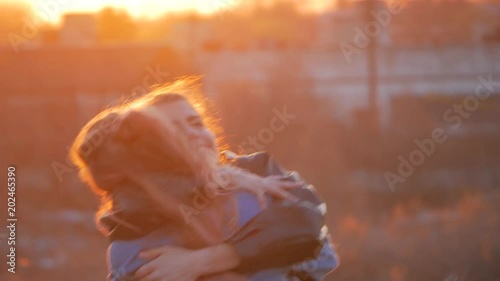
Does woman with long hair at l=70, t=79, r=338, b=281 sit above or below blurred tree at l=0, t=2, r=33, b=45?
below

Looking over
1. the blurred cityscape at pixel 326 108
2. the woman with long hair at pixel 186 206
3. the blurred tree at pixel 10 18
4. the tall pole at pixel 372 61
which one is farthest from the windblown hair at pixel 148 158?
the tall pole at pixel 372 61

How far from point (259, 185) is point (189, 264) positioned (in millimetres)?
207

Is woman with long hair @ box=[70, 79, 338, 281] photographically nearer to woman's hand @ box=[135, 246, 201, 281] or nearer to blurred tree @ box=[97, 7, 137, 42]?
woman's hand @ box=[135, 246, 201, 281]

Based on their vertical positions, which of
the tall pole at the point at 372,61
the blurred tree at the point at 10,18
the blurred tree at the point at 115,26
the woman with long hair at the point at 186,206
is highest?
the blurred tree at the point at 115,26

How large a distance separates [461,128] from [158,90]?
1996 centimetres

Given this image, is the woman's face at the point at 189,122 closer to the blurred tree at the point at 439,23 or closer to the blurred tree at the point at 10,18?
the blurred tree at the point at 10,18

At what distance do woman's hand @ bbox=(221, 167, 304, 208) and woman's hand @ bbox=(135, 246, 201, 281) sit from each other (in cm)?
17

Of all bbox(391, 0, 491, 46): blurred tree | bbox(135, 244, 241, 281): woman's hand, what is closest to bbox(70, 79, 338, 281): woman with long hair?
bbox(135, 244, 241, 281): woman's hand

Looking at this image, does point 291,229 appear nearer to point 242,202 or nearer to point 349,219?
point 242,202

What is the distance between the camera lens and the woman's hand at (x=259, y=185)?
182cm

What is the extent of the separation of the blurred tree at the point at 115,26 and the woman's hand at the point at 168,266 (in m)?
19.4

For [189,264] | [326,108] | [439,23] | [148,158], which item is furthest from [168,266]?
[439,23]

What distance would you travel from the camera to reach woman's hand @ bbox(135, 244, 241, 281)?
71.2 inches

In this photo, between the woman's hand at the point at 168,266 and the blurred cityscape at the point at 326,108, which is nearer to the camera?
the woman's hand at the point at 168,266
